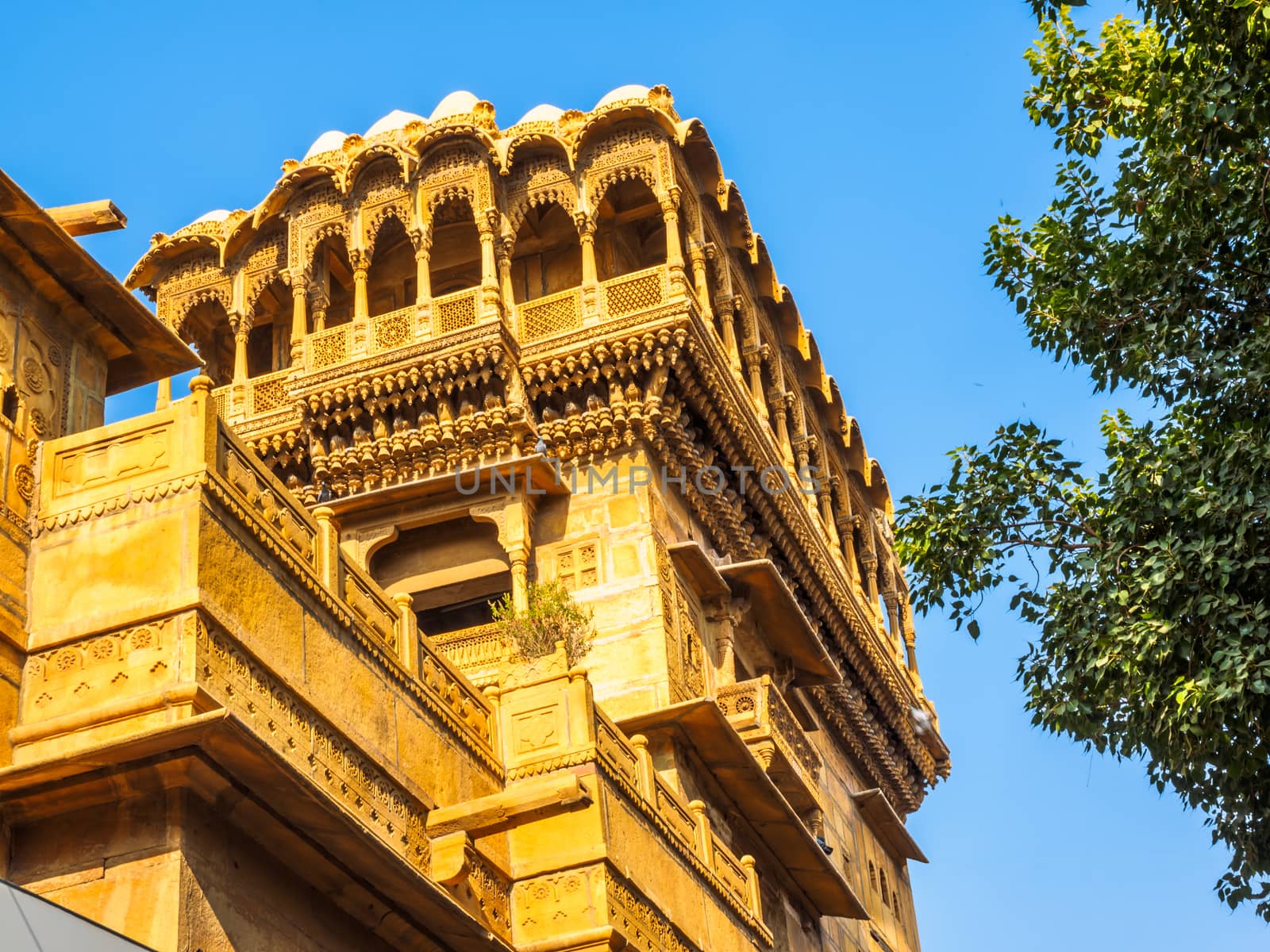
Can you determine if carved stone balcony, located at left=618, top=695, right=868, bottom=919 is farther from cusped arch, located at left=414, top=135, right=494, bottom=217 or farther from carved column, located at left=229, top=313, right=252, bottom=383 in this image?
carved column, located at left=229, top=313, right=252, bottom=383

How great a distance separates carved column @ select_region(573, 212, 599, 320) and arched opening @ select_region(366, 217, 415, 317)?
3.07 metres

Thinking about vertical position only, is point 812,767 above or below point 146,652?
above

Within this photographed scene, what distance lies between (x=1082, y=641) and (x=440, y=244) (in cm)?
1394

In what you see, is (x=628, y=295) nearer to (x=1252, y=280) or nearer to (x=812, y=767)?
(x=812, y=767)

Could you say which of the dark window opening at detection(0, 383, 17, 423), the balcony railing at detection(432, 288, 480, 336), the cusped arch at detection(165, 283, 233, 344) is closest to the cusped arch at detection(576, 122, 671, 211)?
the balcony railing at detection(432, 288, 480, 336)

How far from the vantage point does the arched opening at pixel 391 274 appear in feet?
81.5

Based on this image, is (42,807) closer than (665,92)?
Yes

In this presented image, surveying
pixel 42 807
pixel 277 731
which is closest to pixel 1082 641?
pixel 277 731

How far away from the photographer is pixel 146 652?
1005 cm

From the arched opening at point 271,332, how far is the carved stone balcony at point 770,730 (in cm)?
778

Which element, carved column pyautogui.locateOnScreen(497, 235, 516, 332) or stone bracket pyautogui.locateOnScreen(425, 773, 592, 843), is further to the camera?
carved column pyautogui.locateOnScreen(497, 235, 516, 332)

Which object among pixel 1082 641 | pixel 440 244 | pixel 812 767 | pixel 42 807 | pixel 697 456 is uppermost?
pixel 440 244

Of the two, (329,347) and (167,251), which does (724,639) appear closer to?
(329,347)

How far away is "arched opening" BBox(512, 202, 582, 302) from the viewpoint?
24.3 meters
